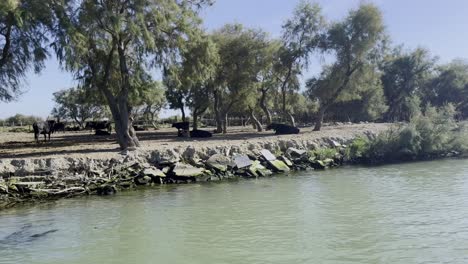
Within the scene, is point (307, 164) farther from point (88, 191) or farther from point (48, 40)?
point (48, 40)

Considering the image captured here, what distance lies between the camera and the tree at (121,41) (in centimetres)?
2219

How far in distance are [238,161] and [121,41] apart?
870 centimetres

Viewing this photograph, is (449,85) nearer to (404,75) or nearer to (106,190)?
(404,75)

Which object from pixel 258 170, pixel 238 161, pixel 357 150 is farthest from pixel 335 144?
pixel 238 161

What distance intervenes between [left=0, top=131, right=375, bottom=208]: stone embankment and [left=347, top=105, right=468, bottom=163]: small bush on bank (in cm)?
160

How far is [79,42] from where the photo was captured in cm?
A: 2238

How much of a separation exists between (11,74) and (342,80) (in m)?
26.0

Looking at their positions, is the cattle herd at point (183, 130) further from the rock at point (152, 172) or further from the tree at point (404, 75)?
the tree at point (404, 75)

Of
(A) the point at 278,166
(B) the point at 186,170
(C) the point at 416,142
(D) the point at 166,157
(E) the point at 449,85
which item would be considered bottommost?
(A) the point at 278,166

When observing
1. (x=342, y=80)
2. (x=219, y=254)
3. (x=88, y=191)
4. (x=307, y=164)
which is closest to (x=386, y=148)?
(x=307, y=164)

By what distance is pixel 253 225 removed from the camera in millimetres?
13398

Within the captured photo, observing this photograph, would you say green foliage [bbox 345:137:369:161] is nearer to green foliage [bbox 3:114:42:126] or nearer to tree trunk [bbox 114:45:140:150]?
tree trunk [bbox 114:45:140:150]

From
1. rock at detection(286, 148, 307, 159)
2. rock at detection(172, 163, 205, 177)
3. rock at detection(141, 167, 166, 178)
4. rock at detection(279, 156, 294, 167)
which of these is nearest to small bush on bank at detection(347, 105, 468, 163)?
rock at detection(286, 148, 307, 159)

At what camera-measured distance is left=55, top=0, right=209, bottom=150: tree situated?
22.2m
